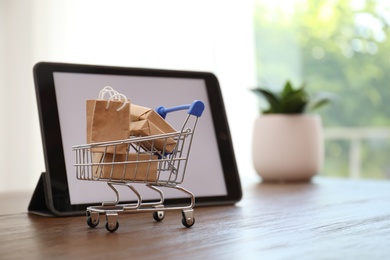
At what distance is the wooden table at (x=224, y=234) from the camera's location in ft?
2.12

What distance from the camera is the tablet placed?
3.32ft

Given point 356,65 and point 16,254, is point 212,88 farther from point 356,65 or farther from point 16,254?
point 356,65

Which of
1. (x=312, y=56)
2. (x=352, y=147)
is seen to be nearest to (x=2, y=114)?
(x=352, y=147)

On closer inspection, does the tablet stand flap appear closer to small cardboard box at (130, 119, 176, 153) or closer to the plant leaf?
small cardboard box at (130, 119, 176, 153)

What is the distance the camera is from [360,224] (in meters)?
0.89

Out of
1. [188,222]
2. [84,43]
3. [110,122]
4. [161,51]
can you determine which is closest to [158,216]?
[188,222]

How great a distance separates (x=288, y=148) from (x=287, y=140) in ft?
0.09

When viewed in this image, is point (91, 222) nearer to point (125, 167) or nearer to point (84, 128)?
point (125, 167)

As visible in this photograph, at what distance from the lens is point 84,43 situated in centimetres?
262

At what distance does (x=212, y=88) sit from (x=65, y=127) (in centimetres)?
36

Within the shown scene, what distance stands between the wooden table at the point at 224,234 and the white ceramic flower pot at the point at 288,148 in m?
0.68

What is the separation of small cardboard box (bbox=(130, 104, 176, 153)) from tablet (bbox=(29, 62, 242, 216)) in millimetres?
214

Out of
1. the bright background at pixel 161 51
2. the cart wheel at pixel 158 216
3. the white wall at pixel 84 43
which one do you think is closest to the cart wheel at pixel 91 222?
the cart wheel at pixel 158 216

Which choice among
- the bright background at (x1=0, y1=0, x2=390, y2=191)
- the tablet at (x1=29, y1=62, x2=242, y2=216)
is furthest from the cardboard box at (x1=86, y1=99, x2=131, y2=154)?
the bright background at (x1=0, y1=0, x2=390, y2=191)
